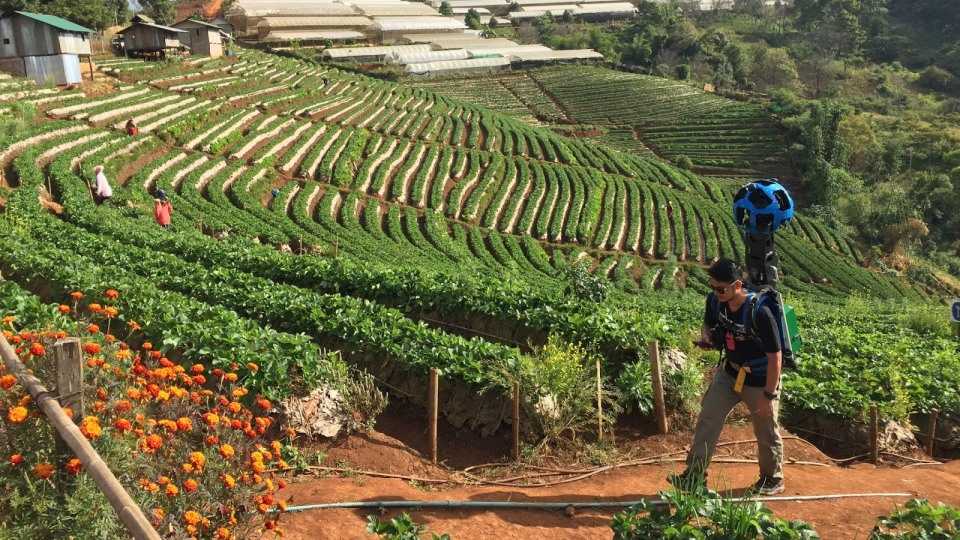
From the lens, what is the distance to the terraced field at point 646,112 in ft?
233

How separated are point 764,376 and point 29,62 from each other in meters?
46.5

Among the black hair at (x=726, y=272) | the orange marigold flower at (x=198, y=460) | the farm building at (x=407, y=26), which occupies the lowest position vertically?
the orange marigold flower at (x=198, y=460)

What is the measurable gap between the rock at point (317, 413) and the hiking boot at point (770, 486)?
4505 millimetres

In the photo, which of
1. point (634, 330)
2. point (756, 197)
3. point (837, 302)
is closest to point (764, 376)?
point (756, 197)

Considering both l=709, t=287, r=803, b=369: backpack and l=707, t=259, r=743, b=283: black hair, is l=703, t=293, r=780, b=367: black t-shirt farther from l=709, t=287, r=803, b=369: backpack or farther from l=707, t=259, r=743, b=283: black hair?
l=707, t=259, r=743, b=283: black hair

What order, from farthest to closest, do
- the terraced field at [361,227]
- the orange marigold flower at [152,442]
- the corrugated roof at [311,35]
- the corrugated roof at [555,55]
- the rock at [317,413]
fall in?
1. the corrugated roof at [555,55]
2. the corrugated roof at [311,35]
3. the terraced field at [361,227]
4. the rock at [317,413]
5. the orange marigold flower at [152,442]

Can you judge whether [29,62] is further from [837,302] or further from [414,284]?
[837,302]

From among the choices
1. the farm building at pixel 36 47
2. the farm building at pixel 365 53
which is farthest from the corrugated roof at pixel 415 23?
the farm building at pixel 36 47

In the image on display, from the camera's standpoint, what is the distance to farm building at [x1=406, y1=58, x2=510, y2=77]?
9066 cm

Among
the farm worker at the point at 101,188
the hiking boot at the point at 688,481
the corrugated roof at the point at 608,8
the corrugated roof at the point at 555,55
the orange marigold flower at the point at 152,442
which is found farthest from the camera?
the corrugated roof at the point at 608,8

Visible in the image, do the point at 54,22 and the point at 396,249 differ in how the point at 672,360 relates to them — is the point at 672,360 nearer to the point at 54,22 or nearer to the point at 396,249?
the point at 396,249

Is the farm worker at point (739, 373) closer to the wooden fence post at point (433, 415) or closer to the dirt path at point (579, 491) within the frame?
the dirt path at point (579, 491)

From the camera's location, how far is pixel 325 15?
107188mm

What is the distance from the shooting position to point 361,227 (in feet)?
102
